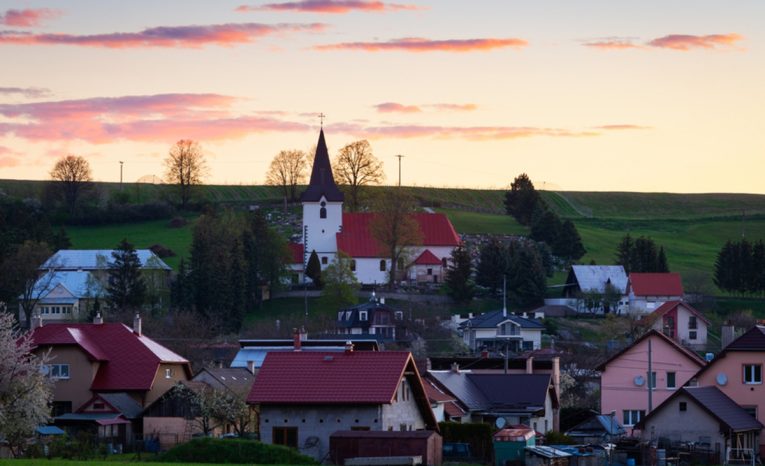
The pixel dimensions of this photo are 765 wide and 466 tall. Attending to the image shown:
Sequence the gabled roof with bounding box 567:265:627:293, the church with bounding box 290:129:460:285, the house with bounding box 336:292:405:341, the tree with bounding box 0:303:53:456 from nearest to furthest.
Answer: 1. the tree with bounding box 0:303:53:456
2. the house with bounding box 336:292:405:341
3. the gabled roof with bounding box 567:265:627:293
4. the church with bounding box 290:129:460:285

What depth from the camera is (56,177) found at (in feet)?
525

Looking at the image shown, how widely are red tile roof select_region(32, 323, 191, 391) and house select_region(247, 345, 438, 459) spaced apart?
47.8 ft

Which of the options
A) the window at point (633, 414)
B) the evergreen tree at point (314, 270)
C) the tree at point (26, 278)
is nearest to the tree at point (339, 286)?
the evergreen tree at point (314, 270)

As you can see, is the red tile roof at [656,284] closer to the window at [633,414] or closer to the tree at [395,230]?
the tree at [395,230]

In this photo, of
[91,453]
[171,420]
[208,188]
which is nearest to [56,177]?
[208,188]

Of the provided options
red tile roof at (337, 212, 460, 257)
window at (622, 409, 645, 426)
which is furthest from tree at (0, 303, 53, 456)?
red tile roof at (337, 212, 460, 257)

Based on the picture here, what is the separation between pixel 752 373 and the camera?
188 feet

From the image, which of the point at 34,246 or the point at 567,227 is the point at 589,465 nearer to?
the point at 34,246

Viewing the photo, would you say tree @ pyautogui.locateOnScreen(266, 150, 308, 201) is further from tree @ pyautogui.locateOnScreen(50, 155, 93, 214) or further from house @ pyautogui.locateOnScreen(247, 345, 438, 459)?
house @ pyautogui.locateOnScreen(247, 345, 438, 459)

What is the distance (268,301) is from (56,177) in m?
44.6

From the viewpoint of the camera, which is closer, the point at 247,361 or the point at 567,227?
the point at 247,361

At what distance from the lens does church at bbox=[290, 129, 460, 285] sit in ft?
449

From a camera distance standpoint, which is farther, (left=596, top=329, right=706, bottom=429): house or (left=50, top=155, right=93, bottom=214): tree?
(left=50, top=155, right=93, bottom=214): tree

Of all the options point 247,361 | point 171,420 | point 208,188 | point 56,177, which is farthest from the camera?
point 208,188
